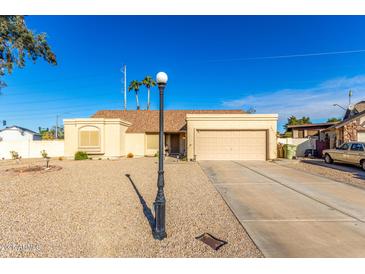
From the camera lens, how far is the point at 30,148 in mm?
19531

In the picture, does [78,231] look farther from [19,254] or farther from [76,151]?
[76,151]

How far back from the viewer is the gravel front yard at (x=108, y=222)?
340 centimetres

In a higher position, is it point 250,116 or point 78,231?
point 250,116

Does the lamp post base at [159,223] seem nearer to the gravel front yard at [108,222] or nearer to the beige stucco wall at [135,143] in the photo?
the gravel front yard at [108,222]

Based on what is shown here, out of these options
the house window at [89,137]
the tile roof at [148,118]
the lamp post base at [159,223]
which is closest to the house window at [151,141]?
the tile roof at [148,118]

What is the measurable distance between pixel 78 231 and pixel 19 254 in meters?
0.95

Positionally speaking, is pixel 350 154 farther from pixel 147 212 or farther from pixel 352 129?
pixel 147 212

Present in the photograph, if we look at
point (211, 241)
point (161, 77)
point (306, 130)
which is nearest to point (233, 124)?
point (161, 77)

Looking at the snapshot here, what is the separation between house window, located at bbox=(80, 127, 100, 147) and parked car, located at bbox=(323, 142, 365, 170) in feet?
58.6

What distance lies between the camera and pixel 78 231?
3998mm

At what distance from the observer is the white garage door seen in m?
15.6

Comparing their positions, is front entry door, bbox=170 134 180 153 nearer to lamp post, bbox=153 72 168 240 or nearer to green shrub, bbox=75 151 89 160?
green shrub, bbox=75 151 89 160

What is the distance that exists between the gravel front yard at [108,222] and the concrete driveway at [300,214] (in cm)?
44
